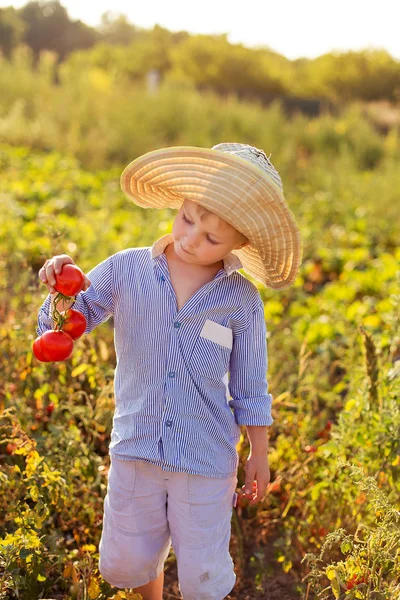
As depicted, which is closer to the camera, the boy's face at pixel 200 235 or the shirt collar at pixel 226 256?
the boy's face at pixel 200 235

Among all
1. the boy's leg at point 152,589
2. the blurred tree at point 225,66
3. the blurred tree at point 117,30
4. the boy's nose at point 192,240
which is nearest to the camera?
the boy's nose at point 192,240

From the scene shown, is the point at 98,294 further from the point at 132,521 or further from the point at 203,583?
the point at 203,583

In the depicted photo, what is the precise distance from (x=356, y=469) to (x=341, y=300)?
3.14 meters

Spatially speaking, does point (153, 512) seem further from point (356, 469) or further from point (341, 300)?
point (341, 300)

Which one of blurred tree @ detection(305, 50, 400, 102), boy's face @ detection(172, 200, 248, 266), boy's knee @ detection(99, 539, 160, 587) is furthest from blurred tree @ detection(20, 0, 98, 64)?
boy's knee @ detection(99, 539, 160, 587)

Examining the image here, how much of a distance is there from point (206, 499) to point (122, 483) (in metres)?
0.22

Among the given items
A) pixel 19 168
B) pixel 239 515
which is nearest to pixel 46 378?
pixel 239 515

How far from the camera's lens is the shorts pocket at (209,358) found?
1752 millimetres

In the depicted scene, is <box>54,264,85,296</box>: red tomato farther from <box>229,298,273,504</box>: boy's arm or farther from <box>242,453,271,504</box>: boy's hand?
<box>242,453,271,504</box>: boy's hand

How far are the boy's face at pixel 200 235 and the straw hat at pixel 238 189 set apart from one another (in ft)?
0.11

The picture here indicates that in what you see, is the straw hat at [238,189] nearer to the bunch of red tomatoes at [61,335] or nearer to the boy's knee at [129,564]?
the bunch of red tomatoes at [61,335]

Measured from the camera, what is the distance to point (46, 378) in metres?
2.67

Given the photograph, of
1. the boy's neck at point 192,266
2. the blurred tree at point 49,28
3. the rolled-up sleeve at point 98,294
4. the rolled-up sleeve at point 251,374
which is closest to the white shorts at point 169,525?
the rolled-up sleeve at point 251,374

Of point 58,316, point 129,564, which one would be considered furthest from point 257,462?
point 58,316
